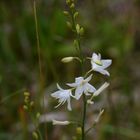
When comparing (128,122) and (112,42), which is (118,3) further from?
(128,122)

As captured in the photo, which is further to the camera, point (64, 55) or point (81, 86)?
point (64, 55)

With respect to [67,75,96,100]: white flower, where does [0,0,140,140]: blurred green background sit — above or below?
below

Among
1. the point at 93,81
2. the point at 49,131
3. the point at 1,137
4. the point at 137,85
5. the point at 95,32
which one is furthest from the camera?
the point at 95,32

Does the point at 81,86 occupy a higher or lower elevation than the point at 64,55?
higher

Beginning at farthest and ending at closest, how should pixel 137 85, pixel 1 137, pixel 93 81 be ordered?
pixel 137 85 < pixel 93 81 < pixel 1 137

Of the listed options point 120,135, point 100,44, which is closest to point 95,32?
point 100,44

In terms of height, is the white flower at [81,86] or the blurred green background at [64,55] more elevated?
the white flower at [81,86]

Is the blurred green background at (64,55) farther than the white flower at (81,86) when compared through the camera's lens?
Yes

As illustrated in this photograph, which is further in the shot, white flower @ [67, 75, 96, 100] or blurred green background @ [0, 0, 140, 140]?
blurred green background @ [0, 0, 140, 140]
